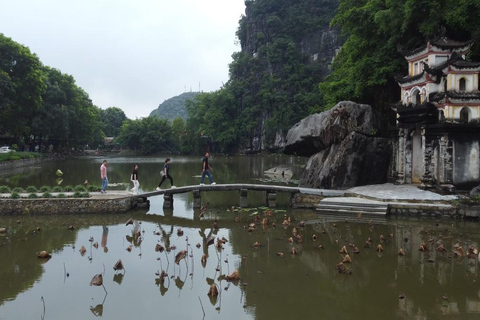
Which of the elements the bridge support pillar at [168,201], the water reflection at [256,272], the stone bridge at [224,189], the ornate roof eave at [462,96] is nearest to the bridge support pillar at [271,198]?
the stone bridge at [224,189]

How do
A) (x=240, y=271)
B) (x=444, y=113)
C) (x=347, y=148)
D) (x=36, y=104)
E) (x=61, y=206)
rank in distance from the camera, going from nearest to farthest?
(x=240, y=271) < (x=61, y=206) < (x=444, y=113) < (x=347, y=148) < (x=36, y=104)

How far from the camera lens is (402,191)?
19266mm

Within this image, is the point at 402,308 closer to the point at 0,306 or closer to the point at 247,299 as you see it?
the point at 247,299

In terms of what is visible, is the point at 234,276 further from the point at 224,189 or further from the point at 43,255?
the point at 224,189

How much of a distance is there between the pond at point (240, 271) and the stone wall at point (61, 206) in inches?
42.0

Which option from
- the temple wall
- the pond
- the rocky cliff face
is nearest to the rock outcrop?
the temple wall

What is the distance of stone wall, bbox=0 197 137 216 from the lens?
17578mm

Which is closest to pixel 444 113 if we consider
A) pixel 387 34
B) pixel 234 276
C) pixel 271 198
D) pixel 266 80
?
pixel 387 34

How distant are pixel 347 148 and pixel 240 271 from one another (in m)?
12.3

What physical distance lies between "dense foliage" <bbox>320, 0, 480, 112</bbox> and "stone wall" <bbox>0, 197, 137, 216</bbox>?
15.5 metres

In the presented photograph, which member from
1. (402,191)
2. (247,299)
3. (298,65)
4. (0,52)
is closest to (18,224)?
(247,299)

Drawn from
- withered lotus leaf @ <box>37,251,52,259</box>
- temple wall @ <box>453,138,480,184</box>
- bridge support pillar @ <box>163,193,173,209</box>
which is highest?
temple wall @ <box>453,138,480,184</box>

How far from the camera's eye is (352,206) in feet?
59.1

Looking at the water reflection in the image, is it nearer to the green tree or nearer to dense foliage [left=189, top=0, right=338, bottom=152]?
the green tree
